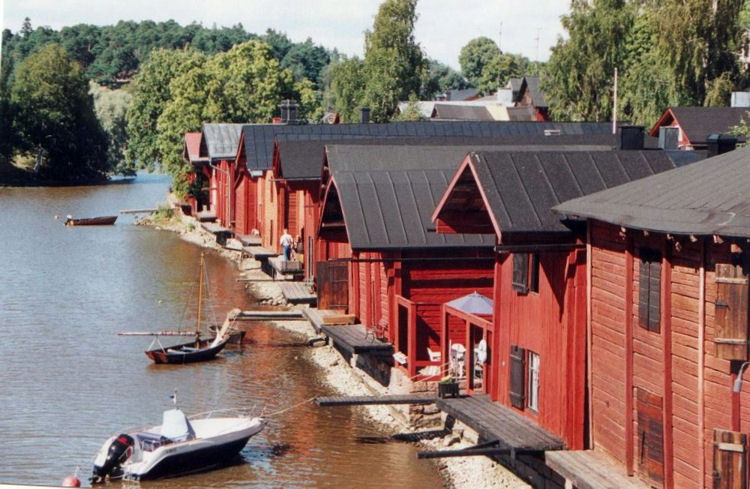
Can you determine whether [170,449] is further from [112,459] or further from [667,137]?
[667,137]

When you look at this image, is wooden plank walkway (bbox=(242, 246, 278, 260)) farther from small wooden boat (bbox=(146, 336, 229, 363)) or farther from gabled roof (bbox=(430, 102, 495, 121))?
gabled roof (bbox=(430, 102, 495, 121))

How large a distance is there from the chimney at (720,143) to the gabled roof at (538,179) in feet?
2.14

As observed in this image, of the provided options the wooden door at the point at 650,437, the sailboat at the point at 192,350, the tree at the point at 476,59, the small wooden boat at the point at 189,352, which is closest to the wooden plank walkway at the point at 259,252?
the tree at the point at 476,59

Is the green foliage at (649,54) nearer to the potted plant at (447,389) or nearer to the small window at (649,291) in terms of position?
the potted plant at (447,389)

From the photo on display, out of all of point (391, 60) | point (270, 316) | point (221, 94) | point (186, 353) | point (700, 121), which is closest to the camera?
point (186, 353)

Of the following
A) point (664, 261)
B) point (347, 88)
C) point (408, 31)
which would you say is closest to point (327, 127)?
point (408, 31)

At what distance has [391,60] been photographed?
42.2 meters

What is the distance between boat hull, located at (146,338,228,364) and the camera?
28.3 metres

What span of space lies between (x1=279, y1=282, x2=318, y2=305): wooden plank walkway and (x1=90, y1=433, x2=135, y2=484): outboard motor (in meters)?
13.1

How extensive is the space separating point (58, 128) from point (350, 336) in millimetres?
52279

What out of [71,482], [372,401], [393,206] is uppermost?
[393,206]

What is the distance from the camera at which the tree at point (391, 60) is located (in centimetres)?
3391

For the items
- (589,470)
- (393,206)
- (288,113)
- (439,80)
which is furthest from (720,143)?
(439,80)

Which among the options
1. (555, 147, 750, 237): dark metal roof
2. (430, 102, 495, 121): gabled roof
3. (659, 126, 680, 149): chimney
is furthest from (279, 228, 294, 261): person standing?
(430, 102, 495, 121): gabled roof
